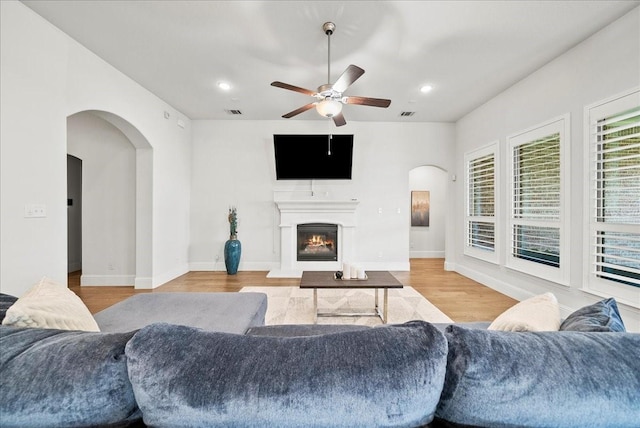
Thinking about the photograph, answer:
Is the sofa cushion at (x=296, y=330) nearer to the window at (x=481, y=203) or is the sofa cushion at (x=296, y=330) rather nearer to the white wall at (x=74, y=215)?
the window at (x=481, y=203)

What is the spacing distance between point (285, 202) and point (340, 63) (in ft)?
9.31

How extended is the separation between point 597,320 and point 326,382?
997 mm

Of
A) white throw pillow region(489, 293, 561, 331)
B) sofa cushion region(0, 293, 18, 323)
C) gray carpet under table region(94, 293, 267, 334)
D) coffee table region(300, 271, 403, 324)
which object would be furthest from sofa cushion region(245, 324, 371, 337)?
coffee table region(300, 271, 403, 324)

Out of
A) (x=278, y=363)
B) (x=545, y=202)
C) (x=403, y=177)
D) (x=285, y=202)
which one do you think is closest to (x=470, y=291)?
(x=545, y=202)

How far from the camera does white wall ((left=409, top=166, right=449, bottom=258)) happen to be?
744 centimetres

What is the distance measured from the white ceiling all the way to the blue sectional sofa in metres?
2.77

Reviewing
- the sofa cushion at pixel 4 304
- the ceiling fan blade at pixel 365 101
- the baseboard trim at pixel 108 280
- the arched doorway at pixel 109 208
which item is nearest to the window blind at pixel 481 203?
the ceiling fan blade at pixel 365 101

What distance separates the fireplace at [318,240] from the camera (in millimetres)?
5699

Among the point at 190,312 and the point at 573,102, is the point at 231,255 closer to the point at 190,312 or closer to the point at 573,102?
the point at 190,312

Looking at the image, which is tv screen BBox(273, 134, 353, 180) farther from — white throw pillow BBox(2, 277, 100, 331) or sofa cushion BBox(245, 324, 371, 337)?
white throw pillow BBox(2, 277, 100, 331)

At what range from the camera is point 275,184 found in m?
5.73

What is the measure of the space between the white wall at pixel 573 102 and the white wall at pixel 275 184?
150cm

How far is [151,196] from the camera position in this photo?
14.5ft

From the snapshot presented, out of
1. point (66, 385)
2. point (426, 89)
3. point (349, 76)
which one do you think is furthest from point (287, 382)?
point (426, 89)
